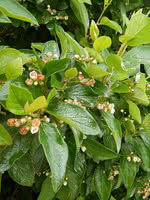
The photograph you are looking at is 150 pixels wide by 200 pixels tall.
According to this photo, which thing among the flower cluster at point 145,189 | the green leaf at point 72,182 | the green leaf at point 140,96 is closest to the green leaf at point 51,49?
the green leaf at point 140,96

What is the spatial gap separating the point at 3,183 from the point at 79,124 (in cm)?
183

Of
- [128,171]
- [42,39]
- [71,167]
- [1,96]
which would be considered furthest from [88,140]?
[42,39]

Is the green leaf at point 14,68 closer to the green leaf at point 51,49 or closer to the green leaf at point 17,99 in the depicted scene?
the green leaf at point 17,99

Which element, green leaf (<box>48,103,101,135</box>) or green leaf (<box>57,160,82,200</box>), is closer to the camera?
green leaf (<box>48,103,101,135</box>)

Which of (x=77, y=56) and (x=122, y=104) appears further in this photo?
(x=122, y=104)

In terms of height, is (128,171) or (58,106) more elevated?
(58,106)

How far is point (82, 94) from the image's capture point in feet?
2.61

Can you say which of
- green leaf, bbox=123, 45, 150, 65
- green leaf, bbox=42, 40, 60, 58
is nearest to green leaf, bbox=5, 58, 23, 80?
green leaf, bbox=42, 40, 60, 58

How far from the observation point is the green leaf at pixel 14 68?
0.64 meters

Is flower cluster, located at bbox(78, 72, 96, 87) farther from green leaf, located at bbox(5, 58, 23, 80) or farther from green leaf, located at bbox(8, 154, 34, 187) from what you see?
green leaf, located at bbox(8, 154, 34, 187)

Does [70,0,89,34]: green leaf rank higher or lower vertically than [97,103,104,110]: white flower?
higher

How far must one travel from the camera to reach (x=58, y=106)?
2.31 ft

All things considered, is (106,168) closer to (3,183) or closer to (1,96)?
(1,96)

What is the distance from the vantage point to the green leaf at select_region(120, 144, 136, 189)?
1069mm
